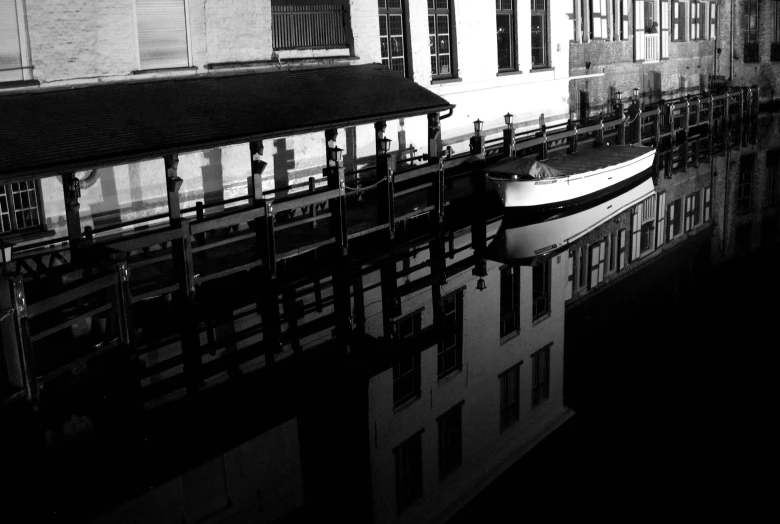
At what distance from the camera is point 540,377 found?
11.6 m

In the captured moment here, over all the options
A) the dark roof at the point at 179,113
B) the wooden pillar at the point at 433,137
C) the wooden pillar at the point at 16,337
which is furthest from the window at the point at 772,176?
the wooden pillar at the point at 16,337

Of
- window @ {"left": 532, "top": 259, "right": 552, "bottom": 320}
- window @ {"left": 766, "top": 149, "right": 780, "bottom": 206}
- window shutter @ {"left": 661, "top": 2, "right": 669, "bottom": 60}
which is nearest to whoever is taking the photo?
window @ {"left": 532, "top": 259, "right": 552, "bottom": 320}

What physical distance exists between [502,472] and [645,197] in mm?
13872

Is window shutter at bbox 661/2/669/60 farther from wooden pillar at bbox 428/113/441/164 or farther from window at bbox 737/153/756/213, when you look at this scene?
wooden pillar at bbox 428/113/441/164

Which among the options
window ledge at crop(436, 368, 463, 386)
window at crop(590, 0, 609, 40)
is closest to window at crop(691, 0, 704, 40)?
window at crop(590, 0, 609, 40)

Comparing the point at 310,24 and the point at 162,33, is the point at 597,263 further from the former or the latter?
Result: the point at 162,33

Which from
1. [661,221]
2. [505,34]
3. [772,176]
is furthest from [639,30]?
[661,221]

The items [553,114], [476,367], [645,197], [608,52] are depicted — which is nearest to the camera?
[476,367]

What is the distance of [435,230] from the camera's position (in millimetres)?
17594

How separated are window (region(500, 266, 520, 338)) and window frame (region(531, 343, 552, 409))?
665 millimetres

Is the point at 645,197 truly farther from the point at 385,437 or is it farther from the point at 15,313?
the point at 15,313

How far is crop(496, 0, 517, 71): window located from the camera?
24766mm

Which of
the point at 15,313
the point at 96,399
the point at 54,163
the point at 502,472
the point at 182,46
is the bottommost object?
the point at 502,472

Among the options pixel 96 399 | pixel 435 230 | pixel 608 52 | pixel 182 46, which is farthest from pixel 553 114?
pixel 96 399
